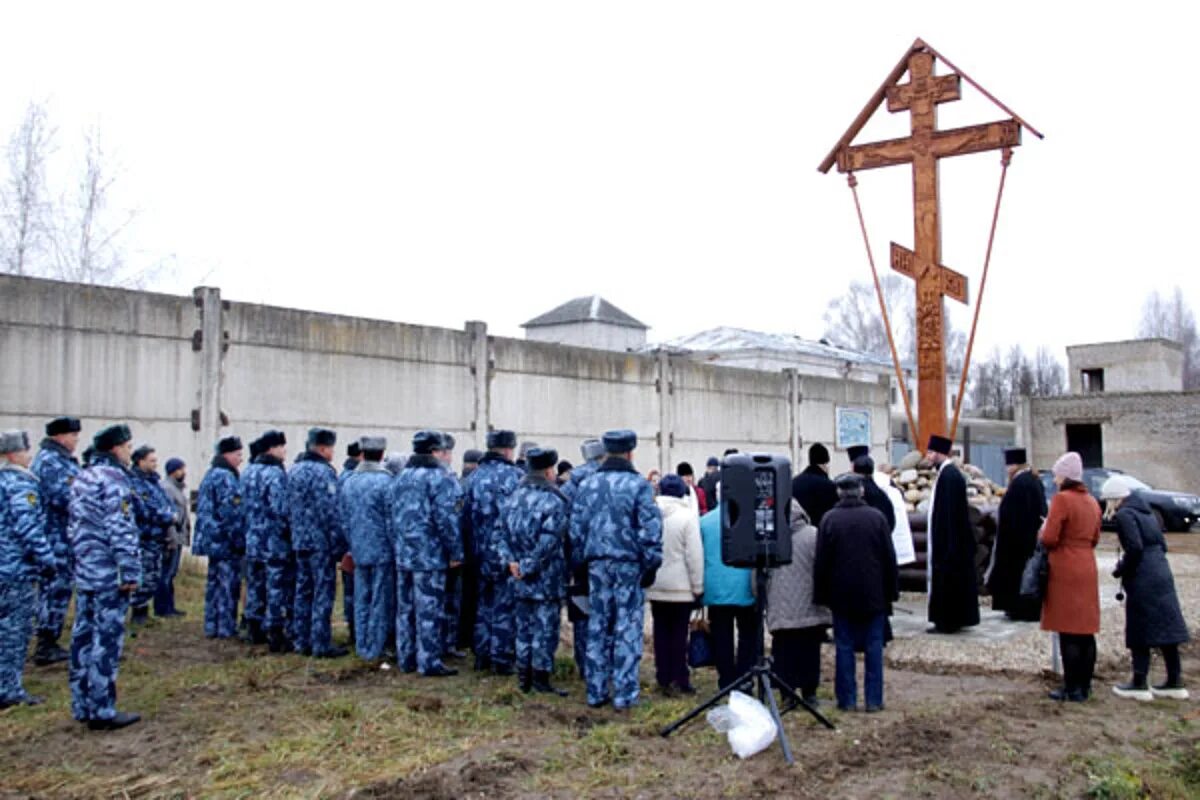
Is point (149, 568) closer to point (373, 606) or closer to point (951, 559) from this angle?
point (373, 606)

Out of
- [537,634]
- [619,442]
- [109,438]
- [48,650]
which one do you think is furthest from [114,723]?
[619,442]

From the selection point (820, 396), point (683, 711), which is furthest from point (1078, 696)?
point (820, 396)

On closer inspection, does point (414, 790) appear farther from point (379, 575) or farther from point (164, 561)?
point (164, 561)

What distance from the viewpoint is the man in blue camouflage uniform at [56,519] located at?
8.66m

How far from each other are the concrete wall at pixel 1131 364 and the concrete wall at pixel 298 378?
101ft

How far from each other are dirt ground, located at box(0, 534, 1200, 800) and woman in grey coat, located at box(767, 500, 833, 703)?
1.10 feet

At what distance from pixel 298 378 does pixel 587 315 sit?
35.5 m

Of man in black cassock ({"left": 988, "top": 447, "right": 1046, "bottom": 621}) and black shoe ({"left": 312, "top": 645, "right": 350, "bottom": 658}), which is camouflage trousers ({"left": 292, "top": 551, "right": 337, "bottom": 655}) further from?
man in black cassock ({"left": 988, "top": 447, "right": 1046, "bottom": 621})

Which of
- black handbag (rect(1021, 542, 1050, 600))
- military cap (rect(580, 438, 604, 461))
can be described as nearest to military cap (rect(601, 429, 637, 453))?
military cap (rect(580, 438, 604, 461))

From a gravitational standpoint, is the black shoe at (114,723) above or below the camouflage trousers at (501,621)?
below

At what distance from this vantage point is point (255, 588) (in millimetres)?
9953

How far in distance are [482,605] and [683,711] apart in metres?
2.33

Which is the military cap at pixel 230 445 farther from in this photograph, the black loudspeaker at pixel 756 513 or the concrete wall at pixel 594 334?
the concrete wall at pixel 594 334

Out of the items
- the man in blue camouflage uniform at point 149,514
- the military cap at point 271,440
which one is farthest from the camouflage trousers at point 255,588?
the military cap at point 271,440
